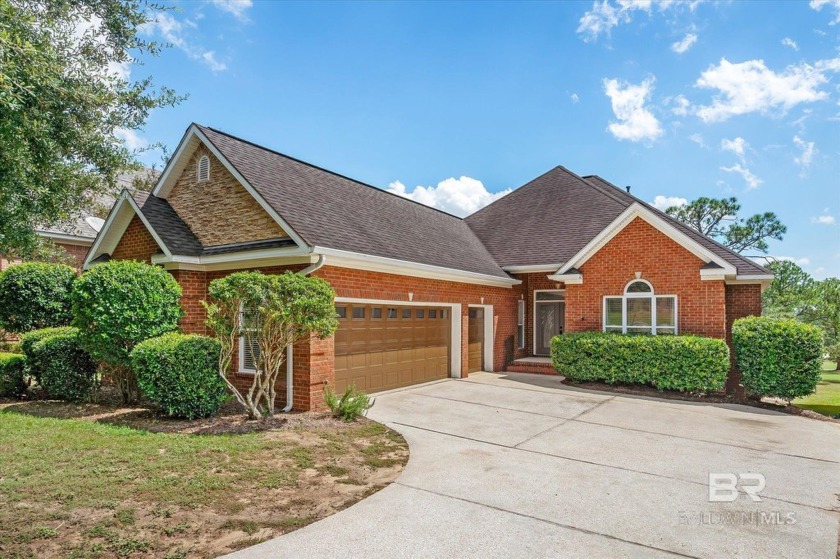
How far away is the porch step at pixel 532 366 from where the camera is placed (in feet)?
51.7

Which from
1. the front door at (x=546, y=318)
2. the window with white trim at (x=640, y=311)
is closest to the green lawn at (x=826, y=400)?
the window with white trim at (x=640, y=311)

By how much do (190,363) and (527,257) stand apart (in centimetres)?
1177

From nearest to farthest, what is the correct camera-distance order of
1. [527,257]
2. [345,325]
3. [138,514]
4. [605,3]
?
[138,514] → [345,325] → [605,3] → [527,257]

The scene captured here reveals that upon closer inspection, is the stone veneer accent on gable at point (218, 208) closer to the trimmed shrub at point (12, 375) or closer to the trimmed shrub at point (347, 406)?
the trimmed shrub at point (347, 406)

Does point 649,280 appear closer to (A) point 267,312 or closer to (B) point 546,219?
(B) point 546,219

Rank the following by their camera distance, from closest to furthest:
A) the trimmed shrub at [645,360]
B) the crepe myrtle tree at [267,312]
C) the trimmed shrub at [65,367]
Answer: the crepe myrtle tree at [267,312] < the trimmed shrub at [65,367] < the trimmed shrub at [645,360]

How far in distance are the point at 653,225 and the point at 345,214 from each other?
834 centimetres

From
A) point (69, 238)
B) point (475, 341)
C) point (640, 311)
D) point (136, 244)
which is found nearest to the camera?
point (136, 244)

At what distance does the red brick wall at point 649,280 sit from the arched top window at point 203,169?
10451 millimetres

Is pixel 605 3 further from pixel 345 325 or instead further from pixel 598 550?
pixel 598 550

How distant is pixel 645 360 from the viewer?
1209 centimetres

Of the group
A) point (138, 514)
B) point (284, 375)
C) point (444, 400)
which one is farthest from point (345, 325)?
point (138, 514)

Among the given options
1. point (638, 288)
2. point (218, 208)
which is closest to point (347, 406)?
point (218, 208)

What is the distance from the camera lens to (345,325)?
10328mm
